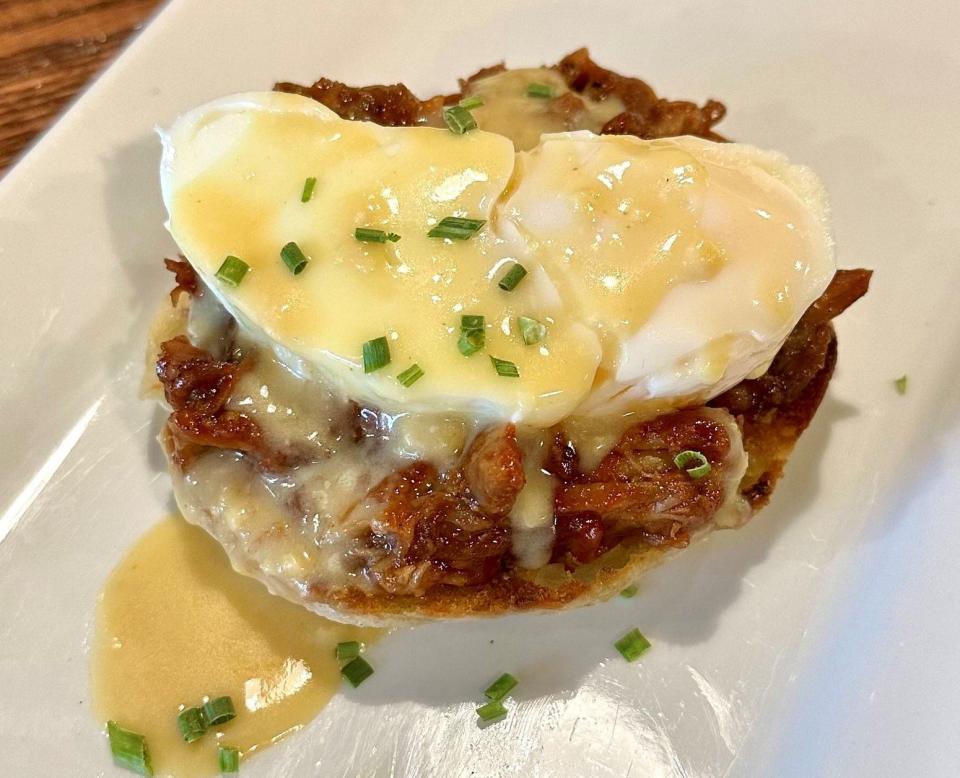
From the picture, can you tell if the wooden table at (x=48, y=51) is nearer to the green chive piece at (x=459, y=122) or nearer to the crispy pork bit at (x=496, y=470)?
the green chive piece at (x=459, y=122)

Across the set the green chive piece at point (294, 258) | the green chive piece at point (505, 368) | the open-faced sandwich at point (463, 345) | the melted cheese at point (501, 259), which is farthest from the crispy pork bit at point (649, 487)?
the green chive piece at point (294, 258)

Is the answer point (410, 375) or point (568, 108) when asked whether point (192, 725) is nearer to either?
point (410, 375)

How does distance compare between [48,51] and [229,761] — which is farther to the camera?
[48,51]

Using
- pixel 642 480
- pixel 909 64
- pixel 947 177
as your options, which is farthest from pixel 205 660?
pixel 909 64

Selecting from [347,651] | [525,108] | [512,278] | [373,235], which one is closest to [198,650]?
[347,651]

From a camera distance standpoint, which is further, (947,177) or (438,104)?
(947,177)

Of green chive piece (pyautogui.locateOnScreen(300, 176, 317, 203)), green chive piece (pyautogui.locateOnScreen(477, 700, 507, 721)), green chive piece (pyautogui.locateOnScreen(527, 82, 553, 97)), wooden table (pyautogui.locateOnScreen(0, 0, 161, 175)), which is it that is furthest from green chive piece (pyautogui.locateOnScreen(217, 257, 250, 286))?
wooden table (pyautogui.locateOnScreen(0, 0, 161, 175))

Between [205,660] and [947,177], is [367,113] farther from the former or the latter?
[947,177]
